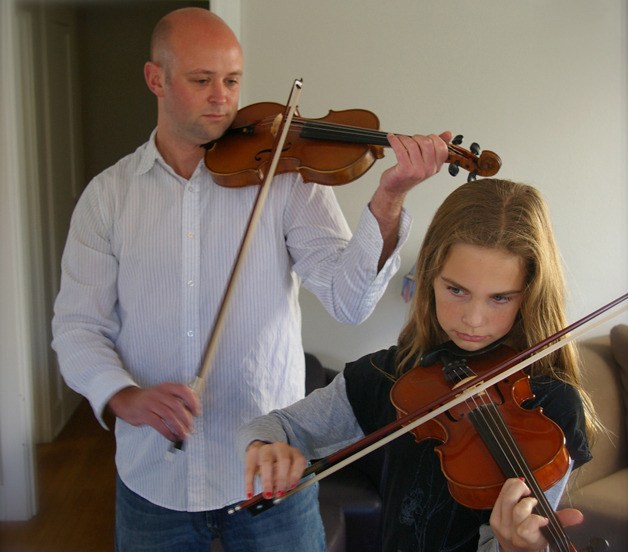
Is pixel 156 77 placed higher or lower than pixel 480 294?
higher

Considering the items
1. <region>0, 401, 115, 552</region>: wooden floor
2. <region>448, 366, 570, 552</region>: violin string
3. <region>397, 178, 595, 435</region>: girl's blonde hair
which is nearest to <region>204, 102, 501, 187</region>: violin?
<region>397, 178, 595, 435</region>: girl's blonde hair

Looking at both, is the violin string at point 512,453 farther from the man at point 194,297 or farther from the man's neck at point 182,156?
the man's neck at point 182,156

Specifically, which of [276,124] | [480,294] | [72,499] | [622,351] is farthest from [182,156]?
[72,499]

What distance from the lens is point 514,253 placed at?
930mm

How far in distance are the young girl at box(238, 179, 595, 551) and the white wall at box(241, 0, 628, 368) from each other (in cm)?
119

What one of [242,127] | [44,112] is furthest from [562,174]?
[44,112]

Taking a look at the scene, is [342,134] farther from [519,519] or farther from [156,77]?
[519,519]

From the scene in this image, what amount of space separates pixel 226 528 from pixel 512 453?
1.86 ft

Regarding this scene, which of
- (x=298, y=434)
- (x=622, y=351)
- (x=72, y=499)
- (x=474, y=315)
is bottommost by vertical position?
(x=72, y=499)

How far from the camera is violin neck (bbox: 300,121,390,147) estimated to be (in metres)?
1.22

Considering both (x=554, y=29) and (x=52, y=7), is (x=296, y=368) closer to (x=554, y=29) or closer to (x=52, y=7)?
(x=554, y=29)

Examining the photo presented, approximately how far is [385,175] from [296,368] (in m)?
0.44

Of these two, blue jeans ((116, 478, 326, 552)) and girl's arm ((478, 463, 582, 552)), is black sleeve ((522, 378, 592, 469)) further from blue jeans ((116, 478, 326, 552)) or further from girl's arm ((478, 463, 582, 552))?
blue jeans ((116, 478, 326, 552))

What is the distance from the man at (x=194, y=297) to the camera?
1.21 metres
